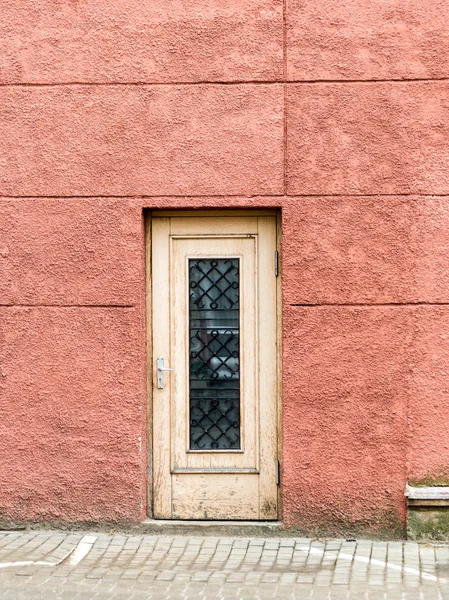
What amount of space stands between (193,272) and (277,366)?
3.04 feet

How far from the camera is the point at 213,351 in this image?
796cm

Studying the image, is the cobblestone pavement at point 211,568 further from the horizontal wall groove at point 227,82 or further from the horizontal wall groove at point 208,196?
the horizontal wall groove at point 227,82

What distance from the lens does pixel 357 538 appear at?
7625mm

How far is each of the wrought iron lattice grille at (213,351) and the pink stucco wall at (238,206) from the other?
0.43m

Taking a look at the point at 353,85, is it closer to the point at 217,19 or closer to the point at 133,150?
the point at 217,19

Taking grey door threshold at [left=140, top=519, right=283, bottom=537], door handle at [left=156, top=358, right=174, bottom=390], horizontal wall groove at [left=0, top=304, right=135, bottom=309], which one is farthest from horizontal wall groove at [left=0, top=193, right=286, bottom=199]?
grey door threshold at [left=140, top=519, right=283, bottom=537]

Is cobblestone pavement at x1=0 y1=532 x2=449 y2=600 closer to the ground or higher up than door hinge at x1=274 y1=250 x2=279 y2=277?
closer to the ground

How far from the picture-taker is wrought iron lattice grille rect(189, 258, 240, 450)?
794 centimetres

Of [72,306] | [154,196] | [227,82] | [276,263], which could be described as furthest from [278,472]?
[227,82]

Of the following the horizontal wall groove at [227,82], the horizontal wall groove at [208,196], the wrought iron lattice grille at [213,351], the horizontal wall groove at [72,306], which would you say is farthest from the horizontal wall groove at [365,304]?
the horizontal wall groove at [227,82]

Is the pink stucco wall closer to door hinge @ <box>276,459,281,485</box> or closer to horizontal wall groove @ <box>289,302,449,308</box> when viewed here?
horizontal wall groove @ <box>289,302,449,308</box>

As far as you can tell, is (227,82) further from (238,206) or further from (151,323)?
(151,323)

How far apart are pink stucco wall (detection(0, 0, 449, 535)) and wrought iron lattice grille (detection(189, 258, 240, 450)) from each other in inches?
16.8

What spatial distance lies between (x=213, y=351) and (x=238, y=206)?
1.09 m
